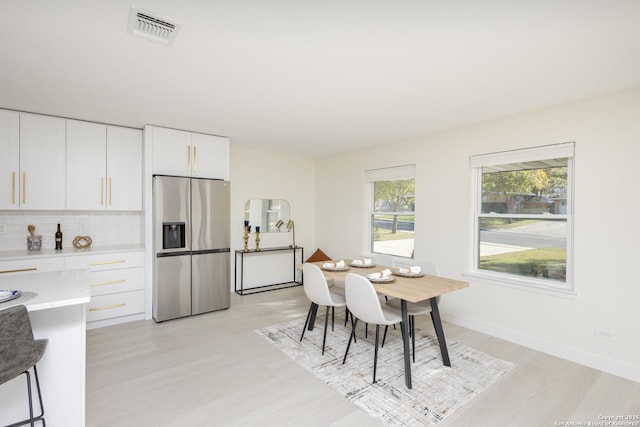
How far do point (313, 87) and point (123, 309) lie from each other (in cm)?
331

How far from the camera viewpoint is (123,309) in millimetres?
3631

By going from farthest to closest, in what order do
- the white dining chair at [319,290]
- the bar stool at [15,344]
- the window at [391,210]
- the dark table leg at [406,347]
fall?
1. the window at [391,210]
2. the white dining chair at [319,290]
3. the dark table leg at [406,347]
4. the bar stool at [15,344]

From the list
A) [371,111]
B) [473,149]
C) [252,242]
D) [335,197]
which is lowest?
[252,242]

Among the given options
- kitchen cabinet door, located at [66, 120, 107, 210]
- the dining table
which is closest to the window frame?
the dining table

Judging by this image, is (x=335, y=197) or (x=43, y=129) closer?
(x=43, y=129)

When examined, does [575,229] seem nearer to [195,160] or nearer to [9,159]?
[195,160]

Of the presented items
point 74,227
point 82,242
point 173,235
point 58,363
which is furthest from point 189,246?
point 58,363

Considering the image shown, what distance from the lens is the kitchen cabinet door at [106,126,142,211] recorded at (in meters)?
3.72

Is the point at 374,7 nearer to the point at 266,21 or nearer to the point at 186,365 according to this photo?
the point at 266,21

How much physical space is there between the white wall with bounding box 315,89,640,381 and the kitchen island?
355cm

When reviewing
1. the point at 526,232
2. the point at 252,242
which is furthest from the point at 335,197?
the point at 526,232

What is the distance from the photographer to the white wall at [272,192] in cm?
504

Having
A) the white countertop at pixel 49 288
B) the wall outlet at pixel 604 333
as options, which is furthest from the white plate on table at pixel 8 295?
the wall outlet at pixel 604 333

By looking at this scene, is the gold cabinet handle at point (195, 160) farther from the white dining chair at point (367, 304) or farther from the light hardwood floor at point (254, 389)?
the white dining chair at point (367, 304)
